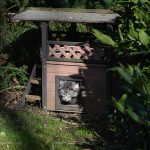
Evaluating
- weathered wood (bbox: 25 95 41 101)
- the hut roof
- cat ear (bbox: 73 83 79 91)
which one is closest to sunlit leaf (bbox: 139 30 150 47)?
the hut roof

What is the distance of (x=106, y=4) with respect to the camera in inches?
342

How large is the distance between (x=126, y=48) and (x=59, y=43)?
2.07 m

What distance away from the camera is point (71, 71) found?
729 centimetres

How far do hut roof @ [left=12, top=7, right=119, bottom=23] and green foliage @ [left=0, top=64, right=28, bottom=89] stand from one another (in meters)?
1.52

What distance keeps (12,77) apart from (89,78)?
5.98 ft

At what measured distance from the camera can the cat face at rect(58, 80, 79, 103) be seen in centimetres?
728

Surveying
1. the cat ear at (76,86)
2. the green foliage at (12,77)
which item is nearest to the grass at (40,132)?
the cat ear at (76,86)

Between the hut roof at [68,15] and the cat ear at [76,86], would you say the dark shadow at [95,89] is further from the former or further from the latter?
the hut roof at [68,15]

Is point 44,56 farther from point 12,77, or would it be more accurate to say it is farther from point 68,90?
point 12,77

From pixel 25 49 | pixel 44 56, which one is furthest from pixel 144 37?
pixel 25 49

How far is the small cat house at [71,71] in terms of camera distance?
715cm

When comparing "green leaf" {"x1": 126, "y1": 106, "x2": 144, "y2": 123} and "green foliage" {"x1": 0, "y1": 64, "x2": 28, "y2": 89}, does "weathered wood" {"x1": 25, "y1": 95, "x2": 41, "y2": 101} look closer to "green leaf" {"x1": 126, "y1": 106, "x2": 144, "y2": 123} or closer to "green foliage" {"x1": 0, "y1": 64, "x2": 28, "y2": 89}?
"green foliage" {"x1": 0, "y1": 64, "x2": 28, "y2": 89}

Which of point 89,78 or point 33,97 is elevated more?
point 89,78

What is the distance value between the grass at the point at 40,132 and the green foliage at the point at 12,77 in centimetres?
109
